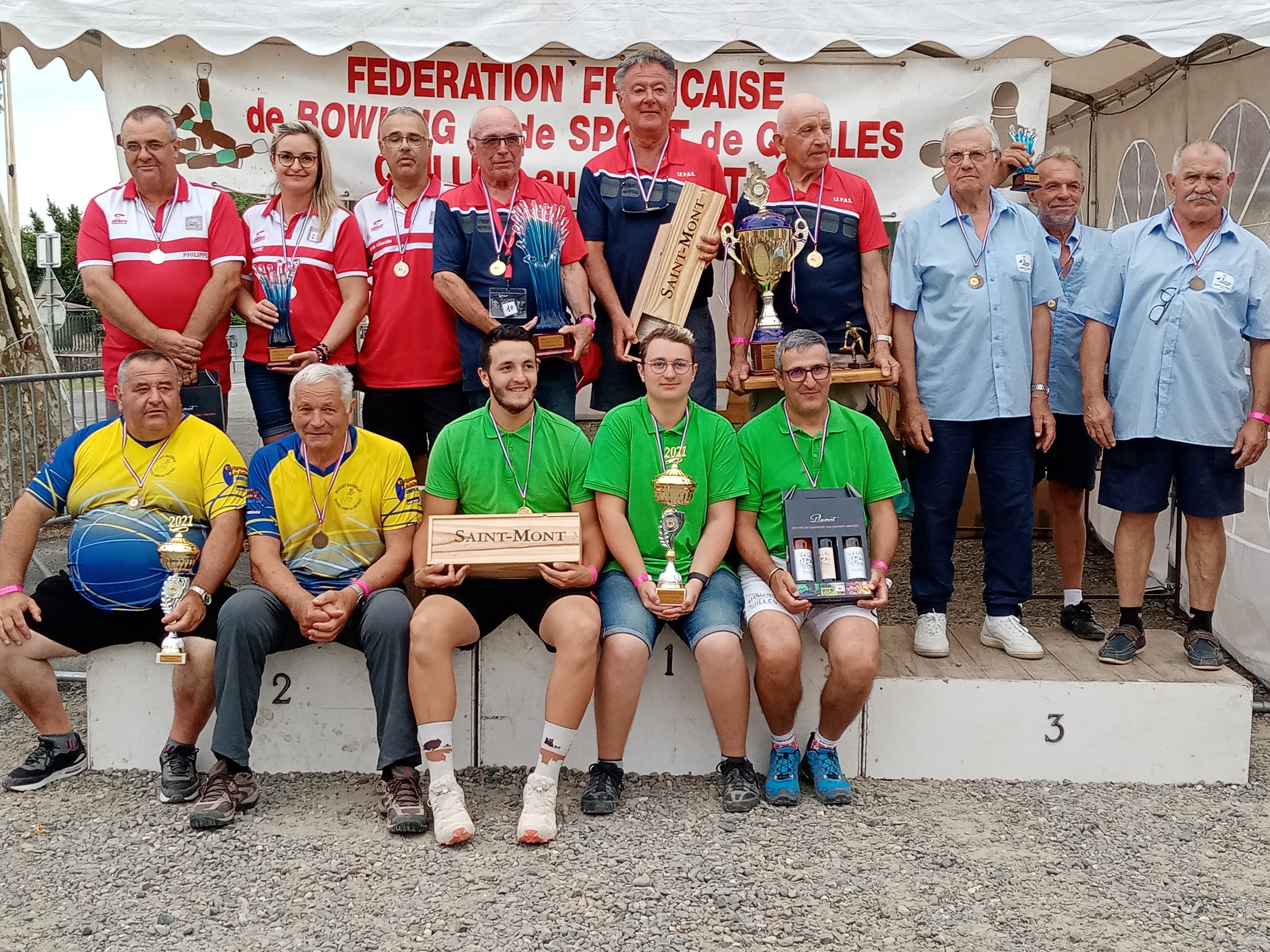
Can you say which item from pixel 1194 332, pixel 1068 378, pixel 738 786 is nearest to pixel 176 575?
pixel 738 786

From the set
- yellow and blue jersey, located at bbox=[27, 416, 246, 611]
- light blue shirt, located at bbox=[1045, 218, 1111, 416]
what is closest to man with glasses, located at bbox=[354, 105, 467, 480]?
yellow and blue jersey, located at bbox=[27, 416, 246, 611]

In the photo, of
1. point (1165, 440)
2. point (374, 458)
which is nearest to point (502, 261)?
point (374, 458)

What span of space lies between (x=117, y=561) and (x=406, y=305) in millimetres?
1431

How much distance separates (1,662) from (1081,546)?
13.7 ft

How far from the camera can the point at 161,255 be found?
4211mm

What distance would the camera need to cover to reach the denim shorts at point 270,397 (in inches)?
172

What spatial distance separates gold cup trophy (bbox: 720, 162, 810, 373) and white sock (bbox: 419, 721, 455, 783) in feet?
5.77

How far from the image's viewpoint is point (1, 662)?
3684 millimetres

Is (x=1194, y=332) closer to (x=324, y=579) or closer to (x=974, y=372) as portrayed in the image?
(x=974, y=372)

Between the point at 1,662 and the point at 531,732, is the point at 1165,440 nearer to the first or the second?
the point at 531,732

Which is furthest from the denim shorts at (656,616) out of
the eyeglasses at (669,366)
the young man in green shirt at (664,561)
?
the eyeglasses at (669,366)

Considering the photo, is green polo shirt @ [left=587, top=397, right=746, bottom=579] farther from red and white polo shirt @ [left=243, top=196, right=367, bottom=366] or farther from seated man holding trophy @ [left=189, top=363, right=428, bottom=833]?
red and white polo shirt @ [left=243, top=196, right=367, bottom=366]

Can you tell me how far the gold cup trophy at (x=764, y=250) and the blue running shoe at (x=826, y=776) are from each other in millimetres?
1404

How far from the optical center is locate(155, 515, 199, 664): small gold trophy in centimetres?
352
